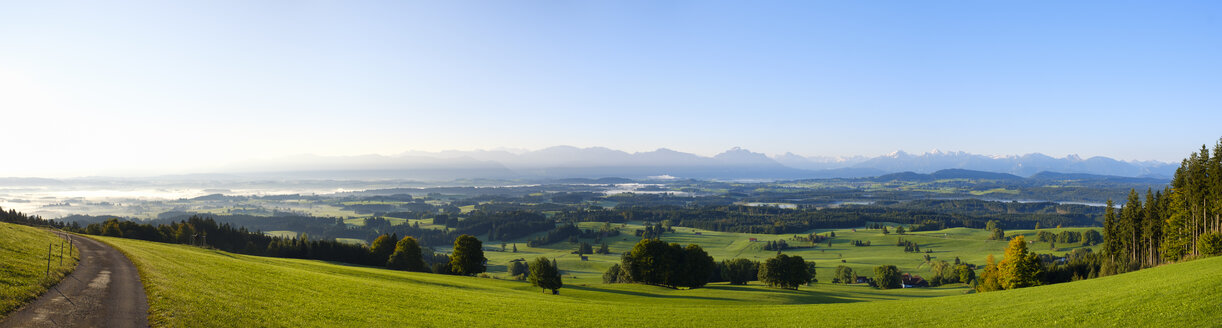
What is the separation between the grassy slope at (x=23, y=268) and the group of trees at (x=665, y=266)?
47.6 metres

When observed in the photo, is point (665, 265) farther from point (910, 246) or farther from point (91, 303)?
point (910, 246)

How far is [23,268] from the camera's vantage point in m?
19.5

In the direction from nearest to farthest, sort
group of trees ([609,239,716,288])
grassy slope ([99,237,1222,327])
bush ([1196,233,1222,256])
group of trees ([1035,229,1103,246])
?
1. grassy slope ([99,237,1222,327])
2. bush ([1196,233,1222,256])
3. group of trees ([609,239,716,288])
4. group of trees ([1035,229,1103,246])

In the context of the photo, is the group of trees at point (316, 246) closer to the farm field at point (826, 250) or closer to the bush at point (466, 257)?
the bush at point (466, 257)

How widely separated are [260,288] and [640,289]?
36.0 m

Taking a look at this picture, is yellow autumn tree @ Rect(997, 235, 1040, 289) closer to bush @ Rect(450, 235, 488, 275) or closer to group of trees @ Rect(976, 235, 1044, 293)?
group of trees @ Rect(976, 235, 1044, 293)

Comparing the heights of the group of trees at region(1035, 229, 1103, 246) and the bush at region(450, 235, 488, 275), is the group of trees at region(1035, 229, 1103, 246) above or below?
below

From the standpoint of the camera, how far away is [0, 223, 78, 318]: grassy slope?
53.3ft

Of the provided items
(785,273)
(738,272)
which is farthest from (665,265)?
(738,272)

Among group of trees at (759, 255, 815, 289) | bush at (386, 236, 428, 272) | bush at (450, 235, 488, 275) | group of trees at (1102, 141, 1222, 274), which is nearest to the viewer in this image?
group of trees at (1102, 141, 1222, 274)

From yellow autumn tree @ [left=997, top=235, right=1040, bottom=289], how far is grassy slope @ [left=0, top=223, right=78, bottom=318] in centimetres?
7302

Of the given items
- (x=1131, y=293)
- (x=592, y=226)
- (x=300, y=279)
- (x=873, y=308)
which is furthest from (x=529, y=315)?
(x=592, y=226)

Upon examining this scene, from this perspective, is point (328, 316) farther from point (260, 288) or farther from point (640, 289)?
point (640, 289)

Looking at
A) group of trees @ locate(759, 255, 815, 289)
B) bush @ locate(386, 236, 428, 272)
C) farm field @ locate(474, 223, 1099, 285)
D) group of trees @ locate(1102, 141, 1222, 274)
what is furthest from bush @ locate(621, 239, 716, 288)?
group of trees @ locate(1102, 141, 1222, 274)
